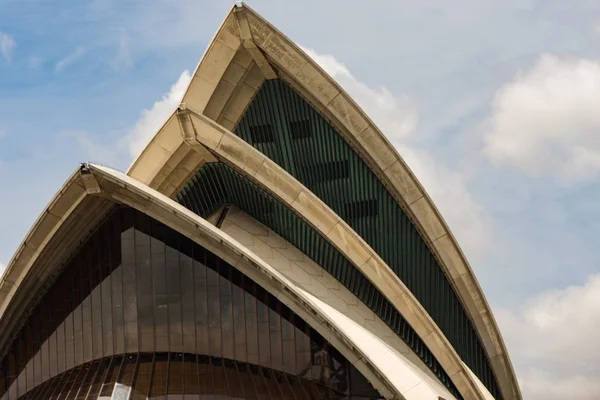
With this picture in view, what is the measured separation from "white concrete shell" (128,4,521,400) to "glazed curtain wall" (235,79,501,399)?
0.45 m

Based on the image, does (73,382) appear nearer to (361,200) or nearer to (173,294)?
(173,294)

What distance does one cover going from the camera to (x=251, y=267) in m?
29.0

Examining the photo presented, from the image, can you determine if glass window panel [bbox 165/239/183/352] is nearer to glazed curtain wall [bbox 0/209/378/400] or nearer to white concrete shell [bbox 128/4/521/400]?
glazed curtain wall [bbox 0/209/378/400]

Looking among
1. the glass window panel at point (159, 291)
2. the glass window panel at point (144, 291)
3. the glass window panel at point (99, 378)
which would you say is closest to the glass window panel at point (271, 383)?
the glass window panel at point (159, 291)

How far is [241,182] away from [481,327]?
9386 millimetres

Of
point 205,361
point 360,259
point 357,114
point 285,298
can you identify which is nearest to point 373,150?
point 357,114

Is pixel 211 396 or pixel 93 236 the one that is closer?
pixel 211 396

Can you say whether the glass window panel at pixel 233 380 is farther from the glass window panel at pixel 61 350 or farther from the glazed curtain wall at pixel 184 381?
the glass window panel at pixel 61 350

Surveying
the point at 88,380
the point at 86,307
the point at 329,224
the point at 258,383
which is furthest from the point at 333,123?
the point at 88,380

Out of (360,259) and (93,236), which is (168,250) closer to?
(93,236)

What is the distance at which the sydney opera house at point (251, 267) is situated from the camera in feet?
94.9

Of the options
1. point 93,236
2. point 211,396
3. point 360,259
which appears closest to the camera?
point 211,396

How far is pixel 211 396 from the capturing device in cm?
2797

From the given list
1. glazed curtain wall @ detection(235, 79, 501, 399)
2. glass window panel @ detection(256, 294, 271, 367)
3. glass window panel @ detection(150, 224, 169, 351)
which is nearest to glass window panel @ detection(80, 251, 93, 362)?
glass window panel @ detection(150, 224, 169, 351)
